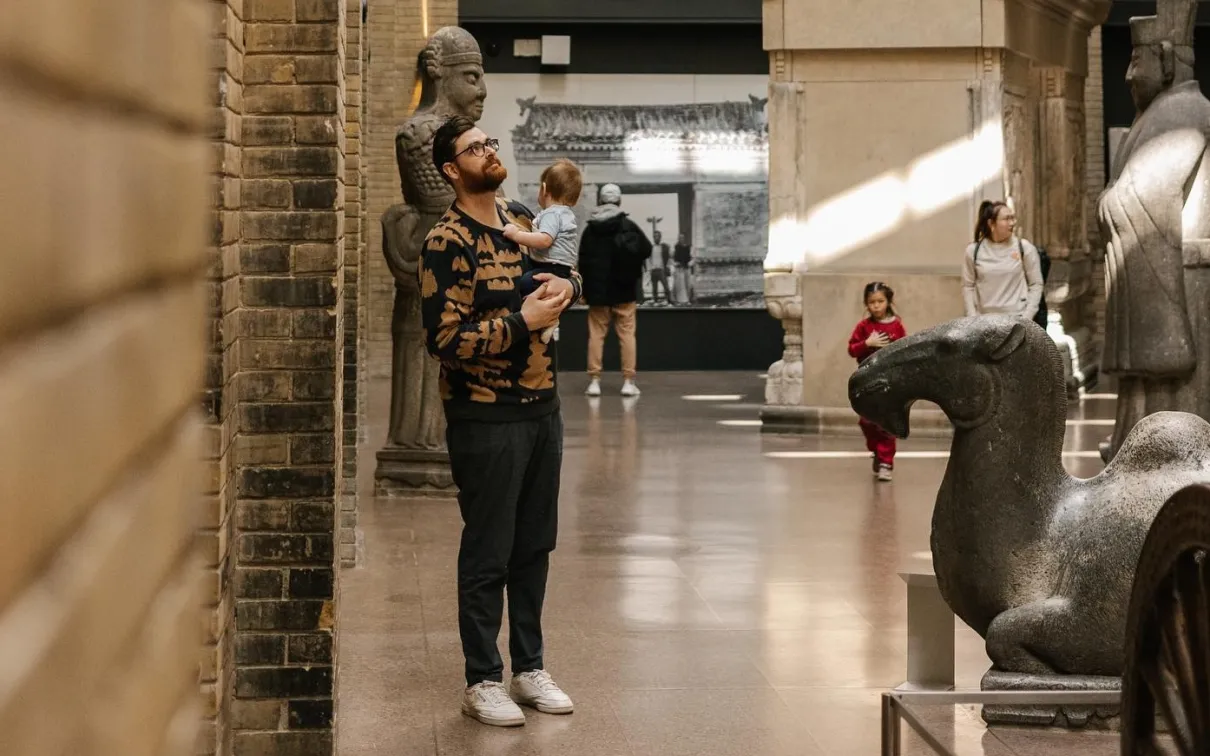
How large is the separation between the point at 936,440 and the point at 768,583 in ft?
21.5

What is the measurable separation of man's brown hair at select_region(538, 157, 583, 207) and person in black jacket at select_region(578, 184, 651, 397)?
1061 centimetres

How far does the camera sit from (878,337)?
11.5 m

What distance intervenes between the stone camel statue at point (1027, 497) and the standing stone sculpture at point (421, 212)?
15.8 ft

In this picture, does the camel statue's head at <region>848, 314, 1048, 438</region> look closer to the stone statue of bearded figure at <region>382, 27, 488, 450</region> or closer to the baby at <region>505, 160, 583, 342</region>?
the baby at <region>505, 160, 583, 342</region>

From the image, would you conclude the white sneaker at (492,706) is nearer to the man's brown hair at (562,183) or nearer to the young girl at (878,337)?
the man's brown hair at (562,183)

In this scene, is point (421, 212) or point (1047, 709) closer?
point (1047, 709)

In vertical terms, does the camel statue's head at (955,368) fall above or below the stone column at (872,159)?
below

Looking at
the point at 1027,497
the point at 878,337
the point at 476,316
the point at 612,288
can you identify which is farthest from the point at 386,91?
the point at 1027,497

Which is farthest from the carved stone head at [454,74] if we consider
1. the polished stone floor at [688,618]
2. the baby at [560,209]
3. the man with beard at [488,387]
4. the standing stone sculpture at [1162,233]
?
the man with beard at [488,387]

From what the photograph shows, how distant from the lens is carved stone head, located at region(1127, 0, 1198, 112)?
9.48 m

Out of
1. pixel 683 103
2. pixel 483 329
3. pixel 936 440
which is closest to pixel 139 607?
pixel 483 329

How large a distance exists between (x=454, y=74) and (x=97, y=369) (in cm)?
954

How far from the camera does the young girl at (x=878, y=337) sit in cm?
1145

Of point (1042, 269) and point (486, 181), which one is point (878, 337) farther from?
point (486, 181)
